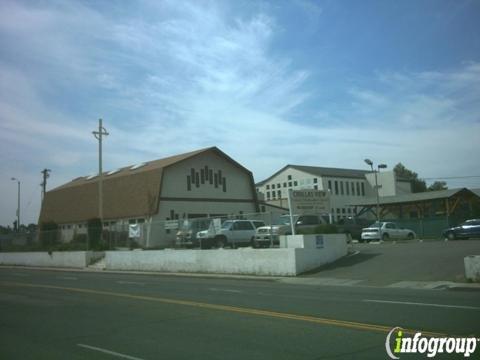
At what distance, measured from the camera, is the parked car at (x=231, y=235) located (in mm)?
28609

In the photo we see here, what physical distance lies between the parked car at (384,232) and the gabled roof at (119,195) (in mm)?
18795

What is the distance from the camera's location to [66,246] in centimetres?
4166

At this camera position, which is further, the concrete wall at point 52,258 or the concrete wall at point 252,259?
the concrete wall at point 52,258

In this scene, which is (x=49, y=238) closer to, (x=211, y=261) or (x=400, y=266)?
(x=211, y=261)

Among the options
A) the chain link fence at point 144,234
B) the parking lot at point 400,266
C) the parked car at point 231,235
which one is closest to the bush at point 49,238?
the chain link fence at point 144,234

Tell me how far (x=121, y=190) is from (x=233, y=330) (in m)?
45.4

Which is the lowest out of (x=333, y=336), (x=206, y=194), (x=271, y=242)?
(x=333, y=336)

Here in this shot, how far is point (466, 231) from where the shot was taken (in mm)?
37125

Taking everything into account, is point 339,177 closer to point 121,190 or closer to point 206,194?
point 206,194

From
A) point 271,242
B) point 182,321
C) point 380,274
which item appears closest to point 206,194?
point 271,242

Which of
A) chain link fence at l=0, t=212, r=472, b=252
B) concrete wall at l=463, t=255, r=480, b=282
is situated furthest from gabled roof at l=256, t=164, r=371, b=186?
concrete wall at l=463, t=255, r=480, b=282

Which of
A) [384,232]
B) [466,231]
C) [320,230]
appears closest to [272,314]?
[320,230]

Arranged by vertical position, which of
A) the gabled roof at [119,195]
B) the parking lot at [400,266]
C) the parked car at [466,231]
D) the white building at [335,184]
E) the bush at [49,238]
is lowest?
the parking lot at [400,266]

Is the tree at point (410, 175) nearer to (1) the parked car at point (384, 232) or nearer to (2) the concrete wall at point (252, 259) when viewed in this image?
(1) the parked car at point (384, 232)
